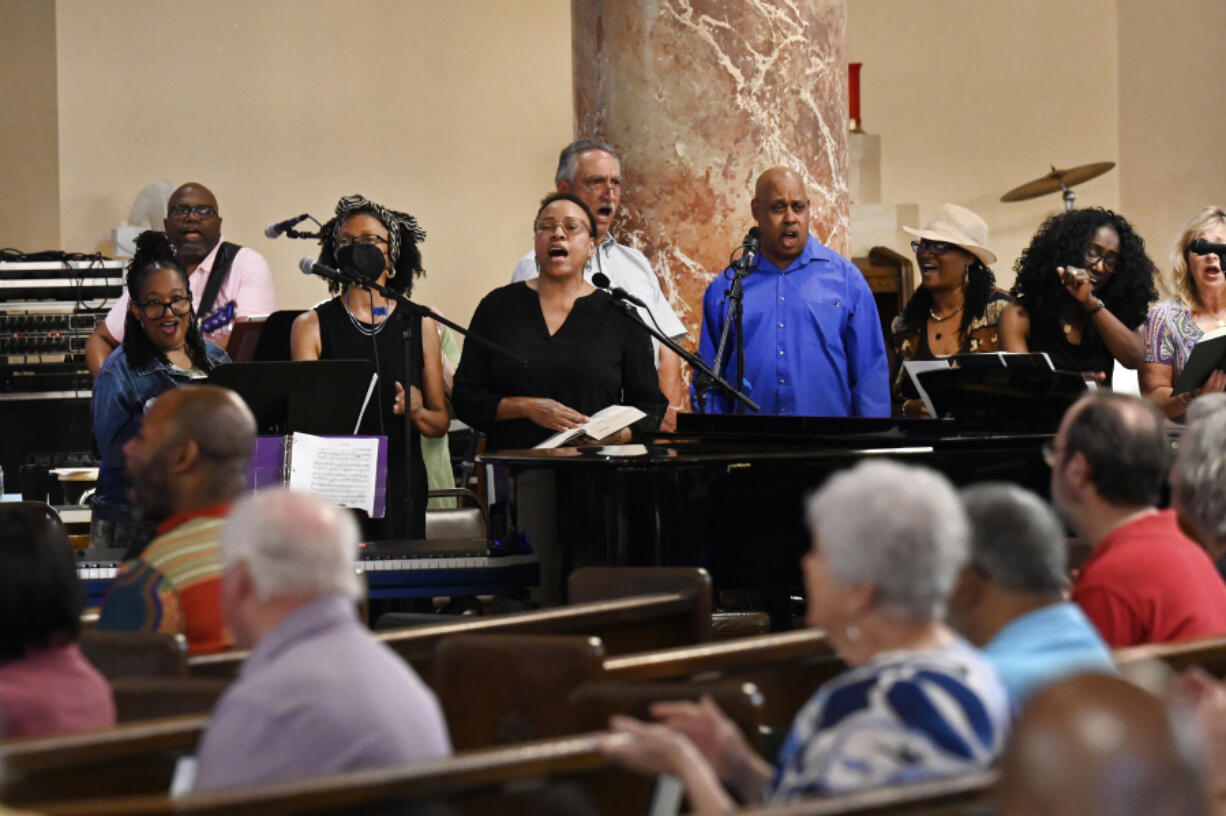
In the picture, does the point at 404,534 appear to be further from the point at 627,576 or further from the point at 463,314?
the point at 463,314

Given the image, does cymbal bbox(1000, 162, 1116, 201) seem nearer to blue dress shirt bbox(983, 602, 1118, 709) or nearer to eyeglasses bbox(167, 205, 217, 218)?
eyeglasses bbox(167, 205, 217, 218)

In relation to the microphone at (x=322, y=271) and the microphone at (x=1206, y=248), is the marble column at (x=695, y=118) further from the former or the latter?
the microphone at (x=322, y=271)

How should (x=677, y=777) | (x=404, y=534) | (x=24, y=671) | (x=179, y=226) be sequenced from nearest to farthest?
1. (x=677, y=777)
2. (x=24, y=671)
3. (x=404, y=534)
4. (x=179, y=226)

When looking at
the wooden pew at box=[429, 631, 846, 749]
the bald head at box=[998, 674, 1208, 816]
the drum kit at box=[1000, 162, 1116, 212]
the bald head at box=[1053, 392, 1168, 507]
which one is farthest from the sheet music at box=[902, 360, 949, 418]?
the drum kit at box=[1000, 162, 1116, 212]

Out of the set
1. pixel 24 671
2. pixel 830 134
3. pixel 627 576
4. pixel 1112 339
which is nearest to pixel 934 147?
pixel 830 134

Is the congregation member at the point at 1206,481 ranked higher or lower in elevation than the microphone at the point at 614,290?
lower

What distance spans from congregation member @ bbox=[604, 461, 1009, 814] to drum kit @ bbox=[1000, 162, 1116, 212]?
7.64 meters

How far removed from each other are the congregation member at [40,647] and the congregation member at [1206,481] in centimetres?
191

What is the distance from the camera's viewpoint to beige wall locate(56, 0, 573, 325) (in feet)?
29.4

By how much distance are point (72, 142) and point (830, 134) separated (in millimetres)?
4316

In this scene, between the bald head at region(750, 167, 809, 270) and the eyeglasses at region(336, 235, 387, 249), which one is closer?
the eyeglasses at region(336, 235, 387, 249)

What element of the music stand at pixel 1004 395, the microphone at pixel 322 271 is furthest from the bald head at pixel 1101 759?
the music stand at pixel 1004 395

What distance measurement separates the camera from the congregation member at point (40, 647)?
7.48ft

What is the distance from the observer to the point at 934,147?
9.93 m
